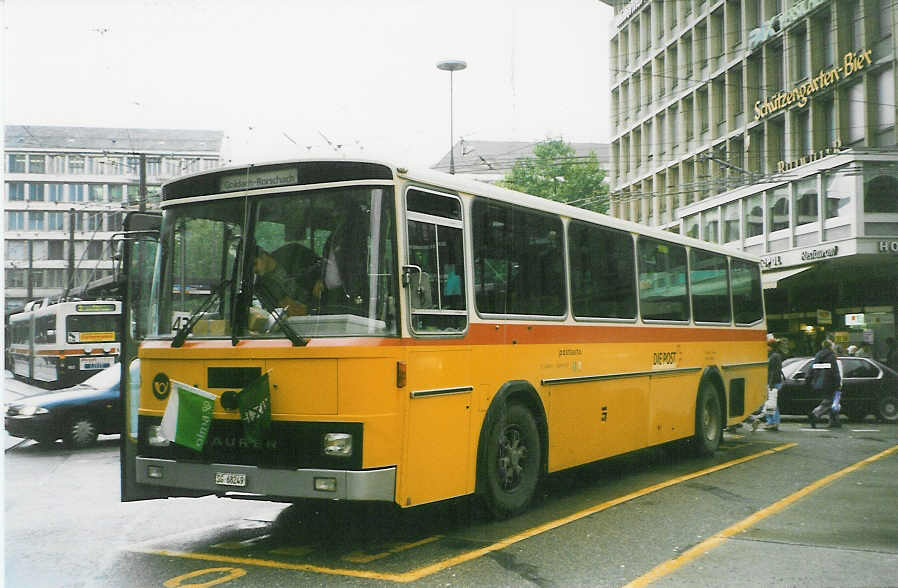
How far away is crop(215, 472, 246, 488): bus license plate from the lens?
6824 mm

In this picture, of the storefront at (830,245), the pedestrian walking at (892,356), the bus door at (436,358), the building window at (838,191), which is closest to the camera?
the bus door at (436,358)

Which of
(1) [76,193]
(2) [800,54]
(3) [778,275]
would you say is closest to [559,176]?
(2) [800,54]

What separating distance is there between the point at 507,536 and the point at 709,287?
7.24 metres

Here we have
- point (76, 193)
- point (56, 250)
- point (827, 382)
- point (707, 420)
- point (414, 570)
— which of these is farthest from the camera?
point (56, 250)

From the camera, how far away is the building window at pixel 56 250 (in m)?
55.1

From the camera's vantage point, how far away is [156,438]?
7.44 meters

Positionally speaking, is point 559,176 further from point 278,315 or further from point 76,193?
point 278,315

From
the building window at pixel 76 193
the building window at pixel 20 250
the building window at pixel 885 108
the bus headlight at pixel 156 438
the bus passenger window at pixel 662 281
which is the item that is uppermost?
the building window at pixel 76 193

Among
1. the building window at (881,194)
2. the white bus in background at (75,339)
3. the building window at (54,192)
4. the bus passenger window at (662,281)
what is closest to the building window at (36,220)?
the building window at (54,192)

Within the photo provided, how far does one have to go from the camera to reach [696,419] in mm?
12836

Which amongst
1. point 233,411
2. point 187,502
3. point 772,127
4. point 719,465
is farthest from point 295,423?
point 772,127

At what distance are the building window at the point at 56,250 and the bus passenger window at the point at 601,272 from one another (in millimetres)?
50607

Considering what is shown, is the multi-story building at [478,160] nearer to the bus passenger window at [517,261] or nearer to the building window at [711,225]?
the building window at [711,225]

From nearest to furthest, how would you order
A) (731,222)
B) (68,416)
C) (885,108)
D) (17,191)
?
(68,416) → (885,108) → (731,222) → (17,191)
